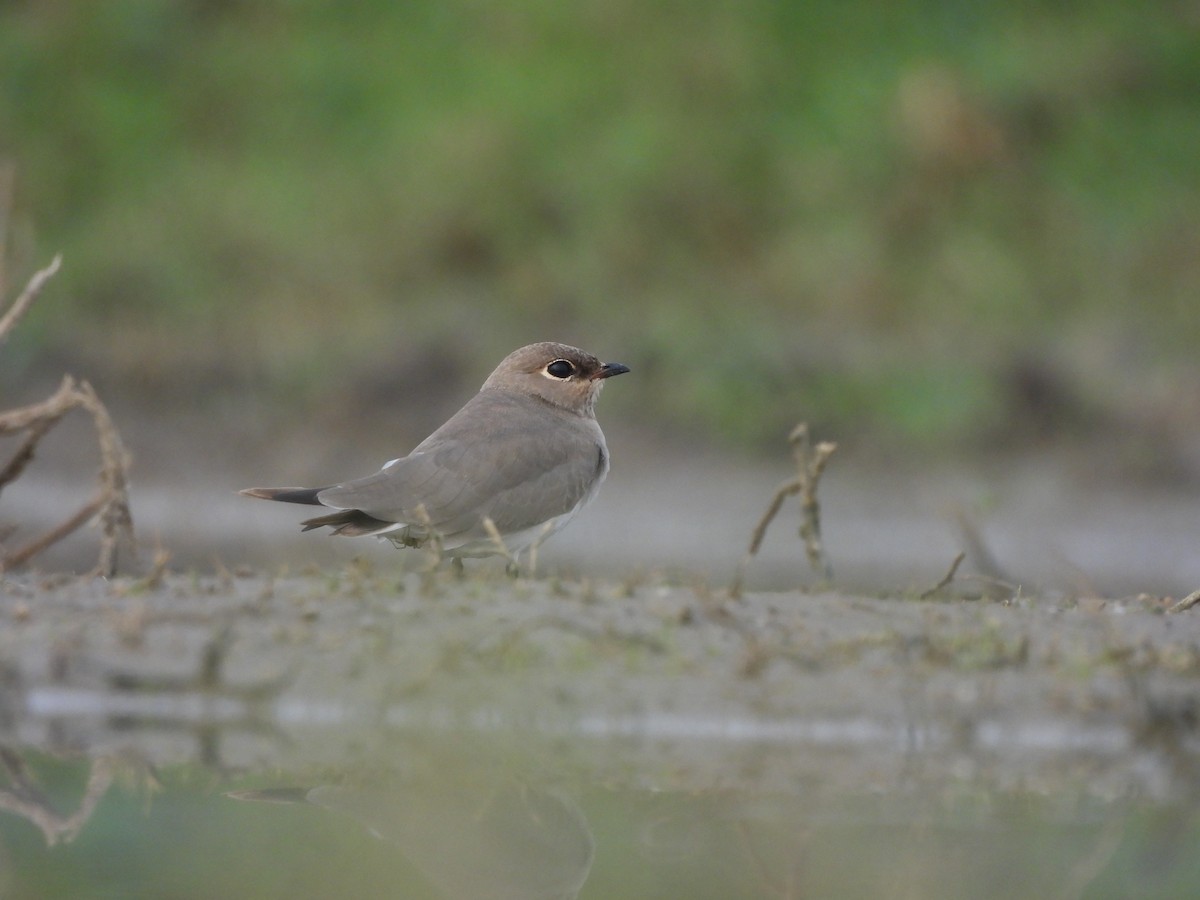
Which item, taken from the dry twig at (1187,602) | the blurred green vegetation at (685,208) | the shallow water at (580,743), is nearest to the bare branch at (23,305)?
the shallow water at (580,743)

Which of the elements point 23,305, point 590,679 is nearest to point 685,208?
point 23,305

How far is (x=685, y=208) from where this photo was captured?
1301 cm

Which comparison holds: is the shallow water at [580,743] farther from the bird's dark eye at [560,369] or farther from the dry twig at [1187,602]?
the bird's dark eye at [560,369]

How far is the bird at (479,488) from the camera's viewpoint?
6.15m

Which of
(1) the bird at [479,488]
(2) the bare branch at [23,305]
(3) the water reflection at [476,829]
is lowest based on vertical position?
(3) the water reflection at [476,829]

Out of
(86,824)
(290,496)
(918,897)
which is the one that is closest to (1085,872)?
(918,897)

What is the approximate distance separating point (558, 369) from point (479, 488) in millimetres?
1194

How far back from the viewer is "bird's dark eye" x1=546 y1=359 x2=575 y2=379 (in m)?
7.45

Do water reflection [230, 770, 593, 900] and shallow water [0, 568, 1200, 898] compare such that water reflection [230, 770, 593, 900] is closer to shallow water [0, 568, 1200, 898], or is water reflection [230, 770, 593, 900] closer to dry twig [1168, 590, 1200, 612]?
shallow water [0, 568, 1200, 898]

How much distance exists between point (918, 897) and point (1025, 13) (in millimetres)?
10994

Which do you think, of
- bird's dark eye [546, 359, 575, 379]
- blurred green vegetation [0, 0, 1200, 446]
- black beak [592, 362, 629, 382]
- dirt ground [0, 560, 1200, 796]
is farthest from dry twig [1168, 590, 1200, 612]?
blurred green vegetation [0, 0, 1200, 446]

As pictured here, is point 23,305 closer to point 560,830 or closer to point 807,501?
point 807,501

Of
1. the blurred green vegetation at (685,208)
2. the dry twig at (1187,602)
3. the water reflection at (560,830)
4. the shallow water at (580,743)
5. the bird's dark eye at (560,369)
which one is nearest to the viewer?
the water reflection at (560,830)

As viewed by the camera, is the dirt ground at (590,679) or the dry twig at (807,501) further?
the dry twig at (807,501)
